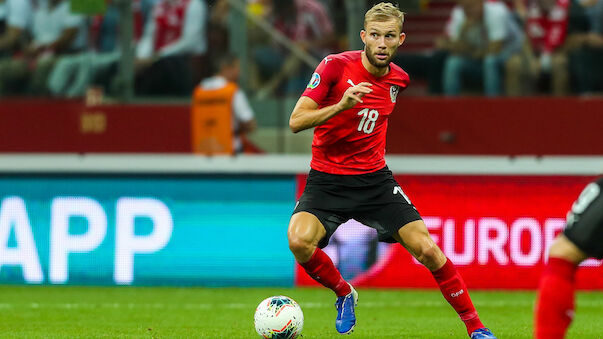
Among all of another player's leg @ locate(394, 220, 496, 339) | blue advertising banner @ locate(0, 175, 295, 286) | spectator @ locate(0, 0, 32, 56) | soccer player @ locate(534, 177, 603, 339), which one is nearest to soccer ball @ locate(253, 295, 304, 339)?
another player's leg @ locate(394, 220, 496, 339)

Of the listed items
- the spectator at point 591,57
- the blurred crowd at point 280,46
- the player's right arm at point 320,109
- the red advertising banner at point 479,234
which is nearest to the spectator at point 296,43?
the blurred crowd at point 280,46

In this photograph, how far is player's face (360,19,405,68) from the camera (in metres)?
6.76

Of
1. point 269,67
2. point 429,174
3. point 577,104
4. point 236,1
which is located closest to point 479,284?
point 429,174

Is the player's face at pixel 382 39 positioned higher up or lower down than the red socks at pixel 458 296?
higher up

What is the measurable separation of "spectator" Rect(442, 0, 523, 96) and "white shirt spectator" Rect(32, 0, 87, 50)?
13.4 feet

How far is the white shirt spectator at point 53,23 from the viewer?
12.5 m

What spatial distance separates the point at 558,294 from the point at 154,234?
20.9 feet

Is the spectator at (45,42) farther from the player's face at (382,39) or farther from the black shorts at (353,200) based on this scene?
the player's face at (382,39)

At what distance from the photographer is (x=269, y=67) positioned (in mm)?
12164

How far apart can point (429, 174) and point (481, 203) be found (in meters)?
0.57

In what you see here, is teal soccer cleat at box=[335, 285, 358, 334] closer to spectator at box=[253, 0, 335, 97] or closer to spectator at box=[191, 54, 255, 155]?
spectator at box=[191, 54, 255, 155]

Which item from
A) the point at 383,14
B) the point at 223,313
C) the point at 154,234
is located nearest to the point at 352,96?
the point at 383,14

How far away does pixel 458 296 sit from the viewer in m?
6.74

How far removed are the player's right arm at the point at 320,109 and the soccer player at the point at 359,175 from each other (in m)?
0.05
